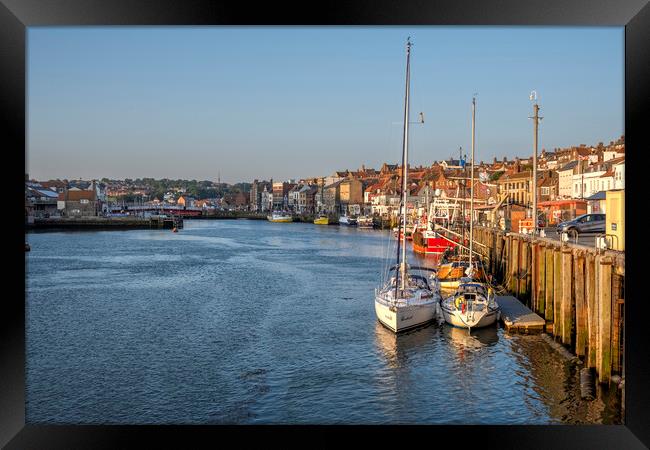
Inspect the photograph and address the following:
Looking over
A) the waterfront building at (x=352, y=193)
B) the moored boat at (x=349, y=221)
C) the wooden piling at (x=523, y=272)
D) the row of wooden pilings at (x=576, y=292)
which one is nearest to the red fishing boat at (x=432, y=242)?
the row of wooden pilings at (x=576, y=292)

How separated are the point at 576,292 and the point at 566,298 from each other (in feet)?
2.46

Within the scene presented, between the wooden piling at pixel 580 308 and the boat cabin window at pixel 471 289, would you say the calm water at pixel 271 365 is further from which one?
the boat cabin window at pixel 471 289

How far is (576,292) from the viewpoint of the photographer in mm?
11492

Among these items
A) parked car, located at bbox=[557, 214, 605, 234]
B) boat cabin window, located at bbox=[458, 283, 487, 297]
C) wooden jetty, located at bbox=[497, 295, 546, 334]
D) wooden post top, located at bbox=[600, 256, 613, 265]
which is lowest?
wooden jetty, located at bbox=[497, 295, 546, 334]

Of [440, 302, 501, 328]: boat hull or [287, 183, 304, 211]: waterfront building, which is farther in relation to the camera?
[287, 183, 304, 211]: waterfront building

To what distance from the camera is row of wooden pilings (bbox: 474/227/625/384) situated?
9562 mm

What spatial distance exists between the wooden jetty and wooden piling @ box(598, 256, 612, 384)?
392 centimetres

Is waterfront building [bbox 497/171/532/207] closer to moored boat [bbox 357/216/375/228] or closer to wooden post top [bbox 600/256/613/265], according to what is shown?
moored boat [bbox 357/216/375/228]

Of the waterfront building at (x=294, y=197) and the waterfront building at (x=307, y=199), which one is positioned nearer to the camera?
the waterfront building at (x=307, y=199)

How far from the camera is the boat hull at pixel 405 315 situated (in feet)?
45.2

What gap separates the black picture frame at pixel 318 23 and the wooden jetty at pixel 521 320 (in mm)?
8413

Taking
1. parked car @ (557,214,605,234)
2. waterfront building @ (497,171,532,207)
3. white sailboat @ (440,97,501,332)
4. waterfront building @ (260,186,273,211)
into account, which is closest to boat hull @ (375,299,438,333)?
white sailboat @ (440,97,501,332)

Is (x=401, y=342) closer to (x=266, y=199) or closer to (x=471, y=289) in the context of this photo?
(x=471, y=289)
